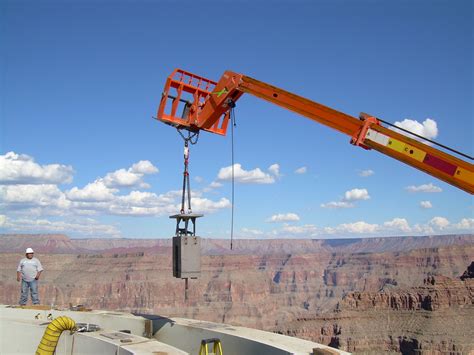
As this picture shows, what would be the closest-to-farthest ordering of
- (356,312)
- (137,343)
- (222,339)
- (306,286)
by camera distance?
(137,343) → (222,339) → (356,312) → (306,286)

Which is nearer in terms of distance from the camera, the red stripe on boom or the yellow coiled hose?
the red stripe on boom

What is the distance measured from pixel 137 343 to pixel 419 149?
21.4ft

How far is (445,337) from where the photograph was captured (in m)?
77.3

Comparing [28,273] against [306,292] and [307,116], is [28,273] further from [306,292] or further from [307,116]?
[306,292]

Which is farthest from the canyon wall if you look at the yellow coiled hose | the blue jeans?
the yellow coiled hose

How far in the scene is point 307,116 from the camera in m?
10.7

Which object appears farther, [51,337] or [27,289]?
[27,289]

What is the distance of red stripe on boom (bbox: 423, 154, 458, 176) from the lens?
366 inches

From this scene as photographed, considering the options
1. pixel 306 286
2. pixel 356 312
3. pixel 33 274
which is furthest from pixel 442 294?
pixel 306 286

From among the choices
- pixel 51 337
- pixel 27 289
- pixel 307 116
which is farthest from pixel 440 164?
pixel 27 289

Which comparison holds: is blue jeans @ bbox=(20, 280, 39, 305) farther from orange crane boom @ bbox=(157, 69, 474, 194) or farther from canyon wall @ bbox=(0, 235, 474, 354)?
canyon wall @ bbox=(0, 235, 474, 354)

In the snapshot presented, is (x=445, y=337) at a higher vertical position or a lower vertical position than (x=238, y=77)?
lower

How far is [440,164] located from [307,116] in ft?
9.47

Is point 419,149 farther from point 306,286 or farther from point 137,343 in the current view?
point 306,286
